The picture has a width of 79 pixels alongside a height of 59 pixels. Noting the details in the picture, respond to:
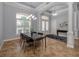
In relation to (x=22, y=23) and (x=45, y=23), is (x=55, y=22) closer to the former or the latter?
(x=45, y=23)

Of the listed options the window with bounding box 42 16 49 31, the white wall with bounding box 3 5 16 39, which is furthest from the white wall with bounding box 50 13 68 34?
the white wall with bounding box 3 5 16 39

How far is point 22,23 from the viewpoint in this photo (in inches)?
105

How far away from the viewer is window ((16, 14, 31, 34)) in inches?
104

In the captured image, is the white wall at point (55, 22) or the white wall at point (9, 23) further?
the white wall at point (55, 22)

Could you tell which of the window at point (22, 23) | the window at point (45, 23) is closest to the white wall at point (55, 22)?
the window at point (45, 23)

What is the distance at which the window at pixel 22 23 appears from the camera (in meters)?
2.65

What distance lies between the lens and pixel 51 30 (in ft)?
9.09

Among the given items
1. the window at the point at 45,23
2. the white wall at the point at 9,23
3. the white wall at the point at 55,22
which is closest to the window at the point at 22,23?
the white wall at the point at 9,23

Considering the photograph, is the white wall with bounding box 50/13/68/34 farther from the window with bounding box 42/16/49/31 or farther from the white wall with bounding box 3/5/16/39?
the white wall with bounding box 3/5/16/39

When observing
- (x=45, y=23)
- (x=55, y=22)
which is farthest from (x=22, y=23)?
(x=55, y=22)

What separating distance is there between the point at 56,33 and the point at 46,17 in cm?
51

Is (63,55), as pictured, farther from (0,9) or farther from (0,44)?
(0,9)

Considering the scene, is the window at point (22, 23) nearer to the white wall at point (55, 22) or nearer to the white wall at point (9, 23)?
the white wall at point (9, 23)

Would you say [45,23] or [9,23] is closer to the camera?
[9,23]
